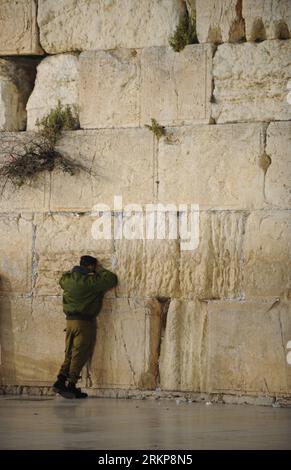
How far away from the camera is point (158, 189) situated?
A: 1342 cm

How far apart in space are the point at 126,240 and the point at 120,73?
1666mm

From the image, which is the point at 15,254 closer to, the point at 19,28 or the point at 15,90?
the point at 15,90

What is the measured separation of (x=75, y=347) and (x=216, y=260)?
5.36 feet

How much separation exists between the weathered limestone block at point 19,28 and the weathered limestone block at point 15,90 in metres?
0.18

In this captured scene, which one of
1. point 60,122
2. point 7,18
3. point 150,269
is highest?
point 7,18

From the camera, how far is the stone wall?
13.0 meters

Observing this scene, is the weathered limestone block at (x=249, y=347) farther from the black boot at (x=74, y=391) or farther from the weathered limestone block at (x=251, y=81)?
the weathered limestone block at (x=251, y=81)

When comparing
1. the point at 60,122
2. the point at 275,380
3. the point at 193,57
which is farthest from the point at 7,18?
the point at 275,380

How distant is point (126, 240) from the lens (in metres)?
13.6

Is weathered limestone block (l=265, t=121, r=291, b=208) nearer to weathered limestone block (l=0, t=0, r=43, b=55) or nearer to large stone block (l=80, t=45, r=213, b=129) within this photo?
large stone block (l=80, t=45, r=213, b=129)

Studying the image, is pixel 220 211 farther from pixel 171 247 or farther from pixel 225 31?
pixel 225 31

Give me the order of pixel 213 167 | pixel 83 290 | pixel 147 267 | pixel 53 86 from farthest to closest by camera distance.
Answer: pixel 53 86 < pixel 147 267 < pixel 83 290 < pixel 213 167

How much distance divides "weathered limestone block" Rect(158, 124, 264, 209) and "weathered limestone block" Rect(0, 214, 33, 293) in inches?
60.1

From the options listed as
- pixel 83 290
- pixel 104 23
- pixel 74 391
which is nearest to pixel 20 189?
pixel 83 290
